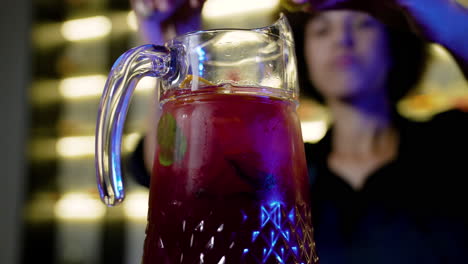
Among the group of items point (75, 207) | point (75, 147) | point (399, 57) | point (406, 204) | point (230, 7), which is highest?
point (230, 7)

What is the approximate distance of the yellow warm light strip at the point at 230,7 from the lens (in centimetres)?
145

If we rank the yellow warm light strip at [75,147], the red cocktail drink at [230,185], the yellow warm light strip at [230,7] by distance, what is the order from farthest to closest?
the yellow warm light strip at [75,147], the yellow warm light strip at [230,7], the red cocktail drink at [230,185]

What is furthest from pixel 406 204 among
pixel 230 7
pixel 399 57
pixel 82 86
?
pixel 82 86

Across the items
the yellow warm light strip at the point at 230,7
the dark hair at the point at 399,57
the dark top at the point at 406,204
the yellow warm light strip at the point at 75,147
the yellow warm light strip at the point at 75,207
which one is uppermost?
the yellow warm light strip at the point at 230,7

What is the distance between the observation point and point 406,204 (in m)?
1.19

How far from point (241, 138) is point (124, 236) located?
7.00 ft

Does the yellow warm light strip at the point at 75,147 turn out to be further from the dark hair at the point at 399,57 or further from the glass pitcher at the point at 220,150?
the glass pitcher at the point at 220,150

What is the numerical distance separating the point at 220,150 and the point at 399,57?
1012 mm

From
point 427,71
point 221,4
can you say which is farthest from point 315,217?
point 221,4

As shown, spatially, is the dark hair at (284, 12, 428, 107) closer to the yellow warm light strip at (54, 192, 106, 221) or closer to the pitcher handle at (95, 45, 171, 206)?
the pitcher handle at (95, 45, 171, 206)

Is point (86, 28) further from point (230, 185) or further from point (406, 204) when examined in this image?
point (230, 185)

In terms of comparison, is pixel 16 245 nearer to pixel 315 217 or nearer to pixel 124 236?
pixel 124 236

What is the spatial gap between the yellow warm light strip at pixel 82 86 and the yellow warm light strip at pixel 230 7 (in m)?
1.27

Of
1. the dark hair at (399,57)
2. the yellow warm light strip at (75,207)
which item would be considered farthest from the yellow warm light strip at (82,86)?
the dark hair at (399,57)
